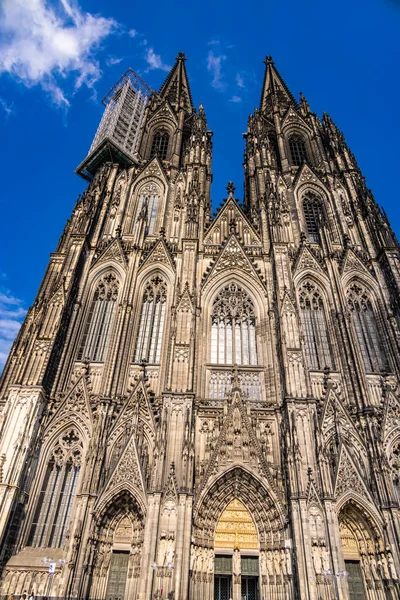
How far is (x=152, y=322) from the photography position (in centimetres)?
2122

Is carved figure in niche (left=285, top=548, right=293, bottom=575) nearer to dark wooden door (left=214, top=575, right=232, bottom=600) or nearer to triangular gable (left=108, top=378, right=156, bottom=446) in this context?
dark wooden door (left=214, top=575, right=232, bottom=600)

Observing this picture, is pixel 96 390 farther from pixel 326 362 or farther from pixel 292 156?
pixel 292 156

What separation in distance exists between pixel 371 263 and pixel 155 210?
13.7 m

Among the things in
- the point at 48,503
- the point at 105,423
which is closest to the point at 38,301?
the point at 105,423

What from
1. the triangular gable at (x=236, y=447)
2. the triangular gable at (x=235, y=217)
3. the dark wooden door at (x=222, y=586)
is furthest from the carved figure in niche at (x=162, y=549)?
the triangular gable at (x=235, y=217)

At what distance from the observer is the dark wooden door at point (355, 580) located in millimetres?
15016

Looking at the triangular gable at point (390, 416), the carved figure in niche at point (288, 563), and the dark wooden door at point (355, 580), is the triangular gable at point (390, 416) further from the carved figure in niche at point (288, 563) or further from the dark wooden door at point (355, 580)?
the carved figure in niche at point (288, 563)

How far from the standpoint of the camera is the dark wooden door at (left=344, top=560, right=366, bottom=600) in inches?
591

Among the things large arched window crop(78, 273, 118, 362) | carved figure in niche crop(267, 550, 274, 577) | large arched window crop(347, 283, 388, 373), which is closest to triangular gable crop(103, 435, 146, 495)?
large arched window crop(78, 273, 118, 362)

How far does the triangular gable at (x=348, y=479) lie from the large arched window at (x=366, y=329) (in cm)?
479

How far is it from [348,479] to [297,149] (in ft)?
82.1

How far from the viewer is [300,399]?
1684 cm

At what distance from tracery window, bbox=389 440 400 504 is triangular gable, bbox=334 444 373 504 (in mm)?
1319

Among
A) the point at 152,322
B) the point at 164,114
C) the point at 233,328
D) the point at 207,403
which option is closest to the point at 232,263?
the point at 233,328
